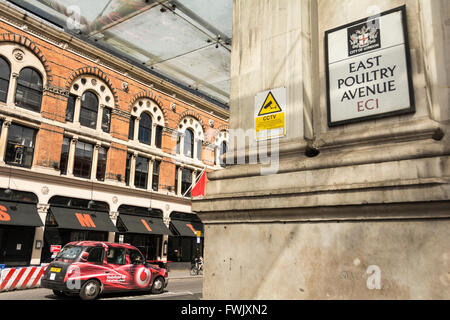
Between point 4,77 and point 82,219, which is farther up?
point 4,77

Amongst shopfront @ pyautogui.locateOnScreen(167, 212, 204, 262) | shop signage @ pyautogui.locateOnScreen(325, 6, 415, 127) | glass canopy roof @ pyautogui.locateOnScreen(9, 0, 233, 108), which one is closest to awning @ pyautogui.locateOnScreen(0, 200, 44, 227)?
shopfront @ pyautogui.locateOnScreen(167, 212, 204, 262)

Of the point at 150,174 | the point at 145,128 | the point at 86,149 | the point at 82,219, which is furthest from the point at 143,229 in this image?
the point at 145,128

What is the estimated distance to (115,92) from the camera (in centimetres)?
2611

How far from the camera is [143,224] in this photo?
87.0ft

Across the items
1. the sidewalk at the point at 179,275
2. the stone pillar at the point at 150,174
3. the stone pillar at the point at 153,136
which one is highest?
the stone pillar at the point at 153,136

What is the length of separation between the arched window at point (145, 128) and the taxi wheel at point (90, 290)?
53.6 ft

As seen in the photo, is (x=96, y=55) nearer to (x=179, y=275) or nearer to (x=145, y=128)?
(x=145, y=128)

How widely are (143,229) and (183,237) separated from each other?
5133mm

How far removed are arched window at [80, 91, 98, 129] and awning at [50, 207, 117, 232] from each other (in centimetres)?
565

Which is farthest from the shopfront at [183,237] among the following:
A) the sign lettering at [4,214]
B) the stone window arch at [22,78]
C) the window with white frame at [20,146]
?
the stone window arch at [22,78]

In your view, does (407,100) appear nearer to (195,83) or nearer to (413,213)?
(413,213)

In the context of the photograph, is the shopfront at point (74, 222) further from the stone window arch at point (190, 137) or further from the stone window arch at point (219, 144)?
the stone window arch at point (219, 144)

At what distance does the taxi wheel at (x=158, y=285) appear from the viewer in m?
15.4
